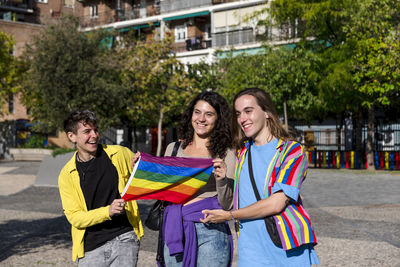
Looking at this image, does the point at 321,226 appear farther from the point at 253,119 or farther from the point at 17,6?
the point at 17,6

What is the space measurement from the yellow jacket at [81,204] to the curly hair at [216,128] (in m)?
0.47

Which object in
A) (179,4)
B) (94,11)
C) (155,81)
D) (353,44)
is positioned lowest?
(155,81)

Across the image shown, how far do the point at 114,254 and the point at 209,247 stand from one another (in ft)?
2.28

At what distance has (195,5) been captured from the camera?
41.1m

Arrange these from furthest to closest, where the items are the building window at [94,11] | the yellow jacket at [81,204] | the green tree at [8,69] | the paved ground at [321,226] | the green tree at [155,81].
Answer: the building window at [94,11] < the green tree at [8,69] < the green tree at [155,81] < the paved ground at [321,226] < the yellow jacket at [81,204]

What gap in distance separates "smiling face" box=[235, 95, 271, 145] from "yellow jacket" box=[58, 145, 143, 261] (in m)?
1.14

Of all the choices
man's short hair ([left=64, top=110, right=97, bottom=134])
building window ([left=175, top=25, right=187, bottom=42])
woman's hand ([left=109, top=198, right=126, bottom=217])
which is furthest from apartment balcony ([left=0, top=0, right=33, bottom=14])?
woman's hand ([left=109, top=198, right=126, bottom=217])

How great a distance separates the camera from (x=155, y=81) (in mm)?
26828

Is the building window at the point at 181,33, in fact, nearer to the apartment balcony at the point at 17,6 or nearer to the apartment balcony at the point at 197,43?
the apartment balcony at the point at 197,43

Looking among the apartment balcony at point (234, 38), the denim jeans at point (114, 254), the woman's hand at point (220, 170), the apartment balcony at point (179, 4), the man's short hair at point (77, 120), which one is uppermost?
the apartment balcony at point (179, 4)

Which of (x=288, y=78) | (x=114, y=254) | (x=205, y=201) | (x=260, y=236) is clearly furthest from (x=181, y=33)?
(x=260, y=236)

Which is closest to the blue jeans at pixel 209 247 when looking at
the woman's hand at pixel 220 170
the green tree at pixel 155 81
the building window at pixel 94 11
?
the woman's hand at pixel 220 170

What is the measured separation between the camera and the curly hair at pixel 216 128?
350 centimetres

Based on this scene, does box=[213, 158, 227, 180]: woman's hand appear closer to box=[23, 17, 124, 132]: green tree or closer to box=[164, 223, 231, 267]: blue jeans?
box=[164, 223, 231, 267]: blue jeans
